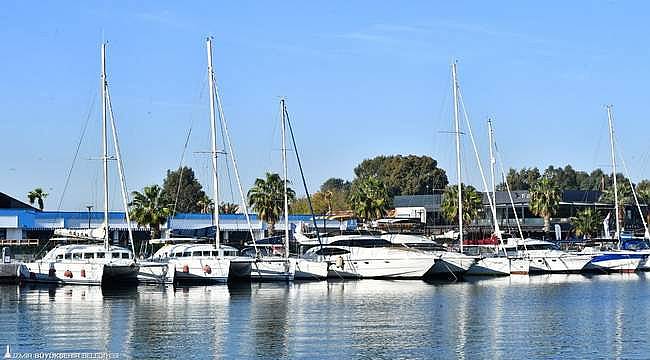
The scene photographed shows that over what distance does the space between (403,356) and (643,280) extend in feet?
148

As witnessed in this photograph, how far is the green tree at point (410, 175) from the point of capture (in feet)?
594

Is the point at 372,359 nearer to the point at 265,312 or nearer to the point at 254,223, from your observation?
the point at 265,312

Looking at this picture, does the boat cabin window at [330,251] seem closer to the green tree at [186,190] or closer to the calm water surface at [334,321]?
the calm water surface at [334,321]

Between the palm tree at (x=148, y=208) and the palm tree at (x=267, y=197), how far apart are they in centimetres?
1386

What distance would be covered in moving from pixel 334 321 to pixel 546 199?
240 feet

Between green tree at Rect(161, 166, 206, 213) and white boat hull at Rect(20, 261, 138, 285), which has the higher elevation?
green tree at Rect(161, 166, 206, 213)

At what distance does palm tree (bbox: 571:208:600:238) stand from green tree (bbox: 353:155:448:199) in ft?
197

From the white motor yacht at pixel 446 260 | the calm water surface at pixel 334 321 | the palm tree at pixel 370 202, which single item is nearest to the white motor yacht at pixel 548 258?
the white motor yacht at pixel 446 260

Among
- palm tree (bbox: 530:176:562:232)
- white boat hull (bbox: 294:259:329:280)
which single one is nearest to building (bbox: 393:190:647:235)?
palm tree (bbox: 530:176:562:232)

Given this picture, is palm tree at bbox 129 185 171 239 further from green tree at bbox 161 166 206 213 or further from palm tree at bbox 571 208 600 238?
green tree at bbox 161 166 206 213

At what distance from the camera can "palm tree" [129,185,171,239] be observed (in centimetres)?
9312

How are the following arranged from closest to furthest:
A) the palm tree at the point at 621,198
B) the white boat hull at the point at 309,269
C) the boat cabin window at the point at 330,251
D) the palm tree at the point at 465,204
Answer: the white boat hull at the point at 309,269, the boat cabin window at the point at 330,251, the palm tree at the point at 465,204, the palm tree at the point at 621,198

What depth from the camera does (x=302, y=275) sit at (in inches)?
2884

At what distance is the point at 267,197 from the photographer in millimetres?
105938
